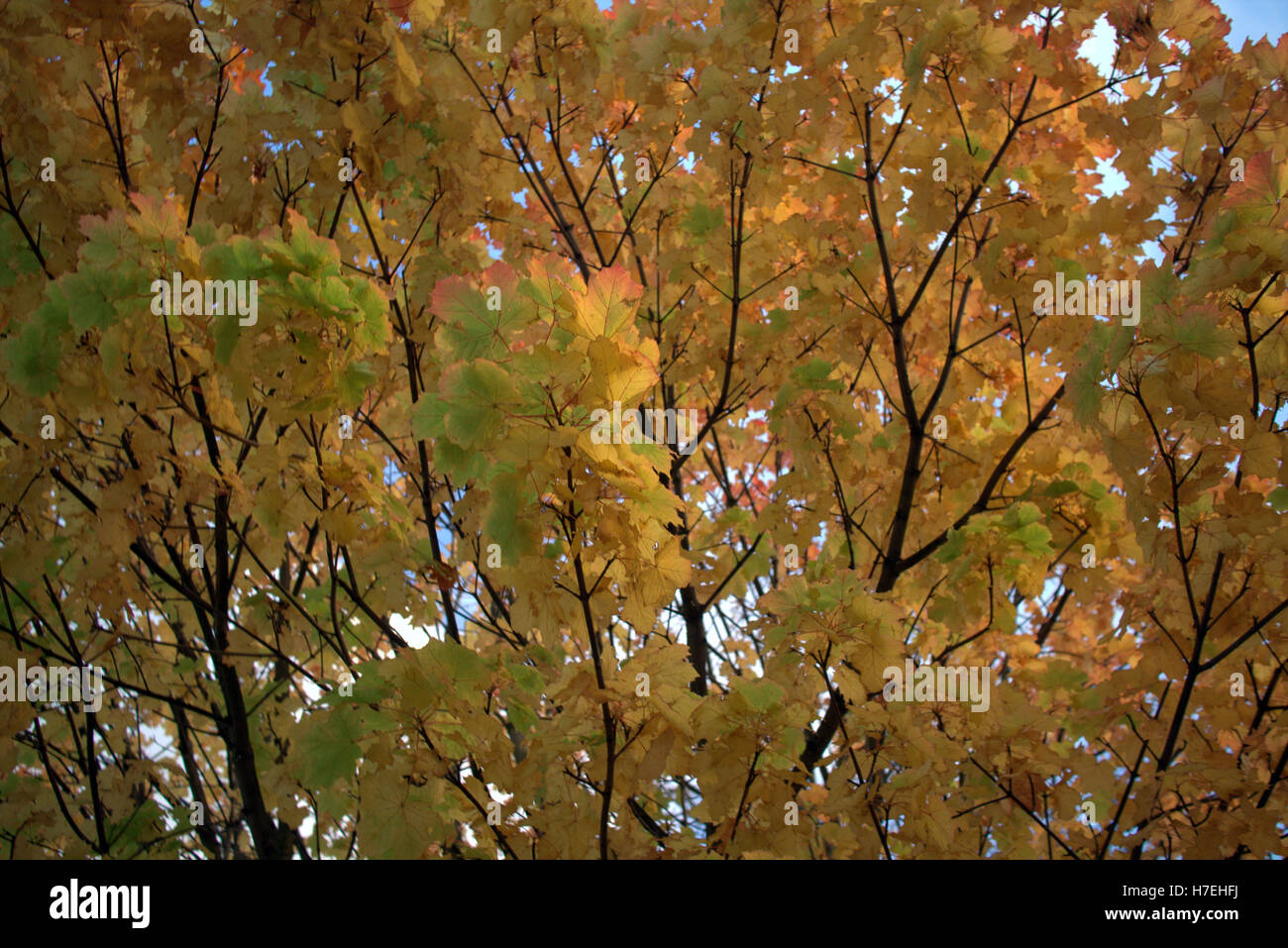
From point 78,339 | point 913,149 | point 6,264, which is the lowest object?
point 78,339

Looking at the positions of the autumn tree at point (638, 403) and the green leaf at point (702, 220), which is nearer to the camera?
the autumn tree at point (638, 403)

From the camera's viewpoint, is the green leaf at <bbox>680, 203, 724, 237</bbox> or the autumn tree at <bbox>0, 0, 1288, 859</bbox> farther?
the green leaf at <bbox>680, 203, 724, 237</bbox>

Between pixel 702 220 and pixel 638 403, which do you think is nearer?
pixel 638 403

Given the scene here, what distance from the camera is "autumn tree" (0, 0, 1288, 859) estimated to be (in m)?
1.81

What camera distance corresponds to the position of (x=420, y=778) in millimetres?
1805

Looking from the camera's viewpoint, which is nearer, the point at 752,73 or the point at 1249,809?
the point at 1249,809

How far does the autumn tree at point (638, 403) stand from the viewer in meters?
1.81

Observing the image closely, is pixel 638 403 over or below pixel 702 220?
below

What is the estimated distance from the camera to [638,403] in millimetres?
1550
